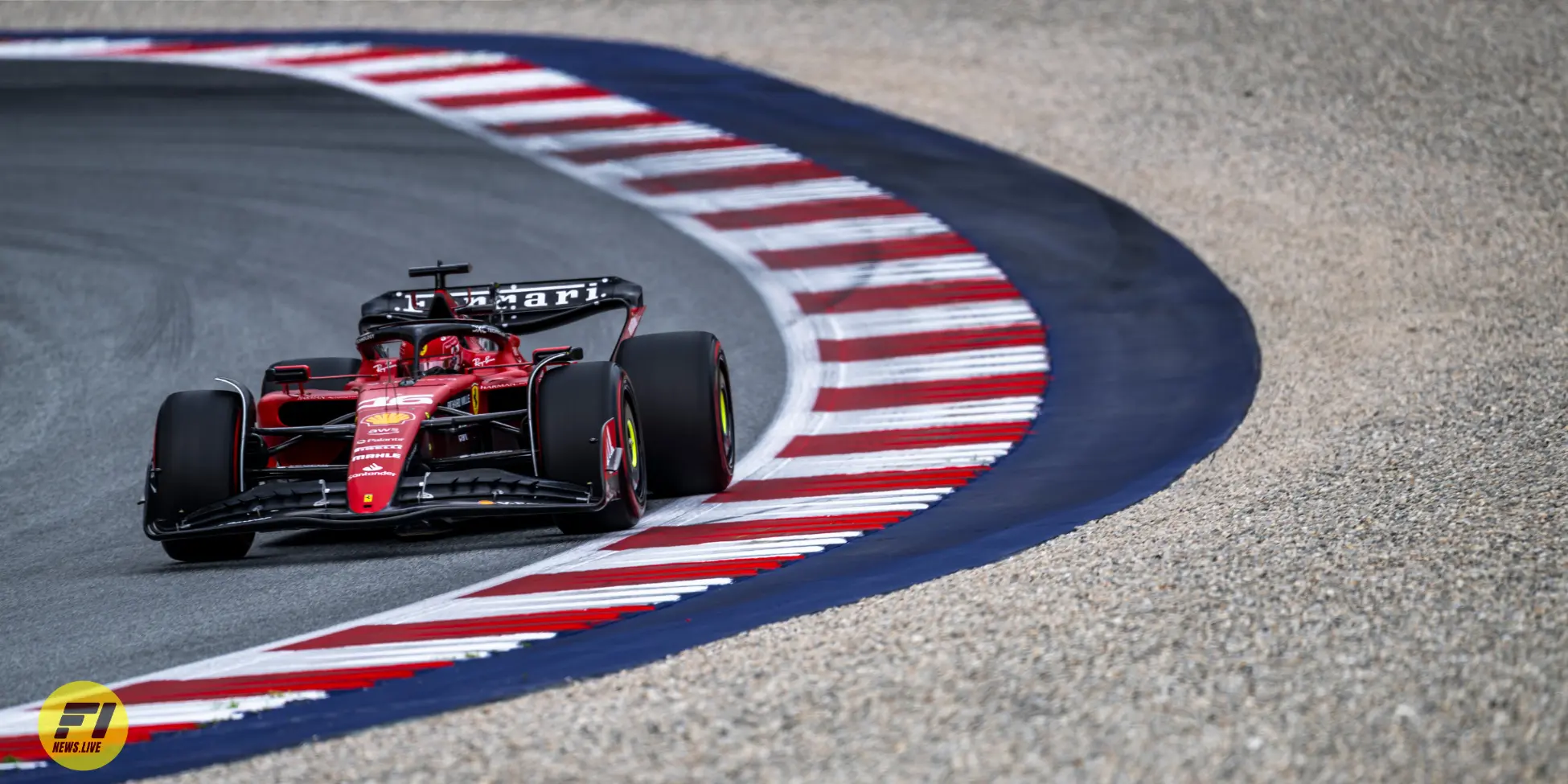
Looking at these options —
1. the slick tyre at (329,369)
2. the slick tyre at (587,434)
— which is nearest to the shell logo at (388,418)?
the slick tyre at (587,434)

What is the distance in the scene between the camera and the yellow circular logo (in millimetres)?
5766

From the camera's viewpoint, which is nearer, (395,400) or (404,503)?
(404,503)

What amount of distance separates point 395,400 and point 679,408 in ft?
4.93

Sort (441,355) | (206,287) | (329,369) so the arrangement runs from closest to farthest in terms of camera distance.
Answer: (441,355), (329,369), (206,287)

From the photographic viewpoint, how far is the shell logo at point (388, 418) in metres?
8.32

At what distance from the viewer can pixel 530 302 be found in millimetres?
10148

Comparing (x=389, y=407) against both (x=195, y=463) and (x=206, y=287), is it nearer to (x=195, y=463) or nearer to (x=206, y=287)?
(x=195, y=463)

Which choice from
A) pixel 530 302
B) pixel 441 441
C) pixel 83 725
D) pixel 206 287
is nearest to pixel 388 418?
pixel 441 441

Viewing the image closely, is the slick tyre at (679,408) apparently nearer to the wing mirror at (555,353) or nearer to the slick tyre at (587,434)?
the wing mirror at (555,353)

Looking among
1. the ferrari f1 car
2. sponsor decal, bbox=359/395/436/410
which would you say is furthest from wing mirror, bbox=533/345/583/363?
sponsor decal, bbox=359/395/436/410

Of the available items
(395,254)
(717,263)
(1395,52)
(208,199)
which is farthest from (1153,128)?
(208,199)

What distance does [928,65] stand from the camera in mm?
20344

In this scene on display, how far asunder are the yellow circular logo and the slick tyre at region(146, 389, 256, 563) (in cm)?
184

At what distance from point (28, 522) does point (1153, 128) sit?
37.7 feet
